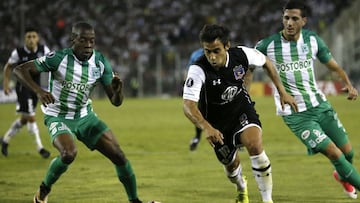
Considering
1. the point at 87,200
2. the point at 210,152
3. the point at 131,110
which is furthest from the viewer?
the point at 131,110

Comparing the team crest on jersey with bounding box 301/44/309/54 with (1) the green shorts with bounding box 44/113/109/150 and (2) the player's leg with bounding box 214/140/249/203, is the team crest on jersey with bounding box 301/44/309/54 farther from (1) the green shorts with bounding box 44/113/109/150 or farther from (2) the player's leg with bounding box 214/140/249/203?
(1) the green shorts with bounding box 44/113/109/150

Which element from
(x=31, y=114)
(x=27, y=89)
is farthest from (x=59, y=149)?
(x=31, y=114)

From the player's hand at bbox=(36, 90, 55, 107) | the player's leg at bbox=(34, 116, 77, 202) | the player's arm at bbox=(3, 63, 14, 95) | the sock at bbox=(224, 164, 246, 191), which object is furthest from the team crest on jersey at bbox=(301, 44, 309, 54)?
the player's arm at bbox=(3, 63, 14, 95)

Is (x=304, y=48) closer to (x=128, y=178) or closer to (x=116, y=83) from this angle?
(x=116, y=83)

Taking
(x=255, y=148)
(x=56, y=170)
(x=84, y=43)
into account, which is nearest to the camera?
(x=255, y=148)

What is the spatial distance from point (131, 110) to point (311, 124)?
22859 millimetres

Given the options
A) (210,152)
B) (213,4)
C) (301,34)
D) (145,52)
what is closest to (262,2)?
(213,4)

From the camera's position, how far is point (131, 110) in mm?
31859

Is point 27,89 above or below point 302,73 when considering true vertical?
below

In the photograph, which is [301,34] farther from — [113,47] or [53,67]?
[113,47]

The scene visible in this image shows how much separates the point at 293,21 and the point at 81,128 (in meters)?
2.84

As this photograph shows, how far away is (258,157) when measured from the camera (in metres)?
8.27

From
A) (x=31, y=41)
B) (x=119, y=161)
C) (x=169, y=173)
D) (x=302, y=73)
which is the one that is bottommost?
(x=169, y=173)

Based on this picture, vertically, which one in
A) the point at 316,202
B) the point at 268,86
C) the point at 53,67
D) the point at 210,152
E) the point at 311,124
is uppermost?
the point at 53,67
